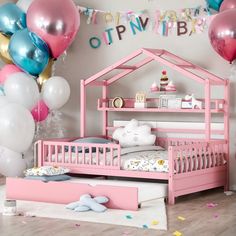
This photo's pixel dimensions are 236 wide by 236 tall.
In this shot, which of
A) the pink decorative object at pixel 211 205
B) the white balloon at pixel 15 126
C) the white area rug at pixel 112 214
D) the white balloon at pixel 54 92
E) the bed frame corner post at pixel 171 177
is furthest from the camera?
the white balloon at pixel 54 92

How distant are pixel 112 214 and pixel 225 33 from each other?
172 centimetres

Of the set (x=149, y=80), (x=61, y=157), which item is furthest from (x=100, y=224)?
(x=149, y=80)

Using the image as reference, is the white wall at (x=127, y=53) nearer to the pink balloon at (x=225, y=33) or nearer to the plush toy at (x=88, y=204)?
the pink balloon at (x=225, y=33)

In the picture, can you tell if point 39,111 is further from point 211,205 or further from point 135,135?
point 211,205

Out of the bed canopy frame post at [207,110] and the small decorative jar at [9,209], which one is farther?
the bed canopy frame post at [207,110]

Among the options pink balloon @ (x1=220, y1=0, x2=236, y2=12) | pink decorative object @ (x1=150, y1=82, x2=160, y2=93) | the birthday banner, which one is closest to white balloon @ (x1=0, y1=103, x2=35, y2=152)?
pink decorative object @ (x1=150, y1=82, x2=160, y2=93)

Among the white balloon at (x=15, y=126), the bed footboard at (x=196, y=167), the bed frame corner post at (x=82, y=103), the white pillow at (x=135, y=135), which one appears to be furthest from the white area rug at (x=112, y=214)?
the bed frame corner post at (x=82, y=103)

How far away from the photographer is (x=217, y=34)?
15.4 feet

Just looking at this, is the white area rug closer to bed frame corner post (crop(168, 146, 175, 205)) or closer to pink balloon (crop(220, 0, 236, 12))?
bed frame corner post (crop(168, 146, 175, 205))

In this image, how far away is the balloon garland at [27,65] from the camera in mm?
4914

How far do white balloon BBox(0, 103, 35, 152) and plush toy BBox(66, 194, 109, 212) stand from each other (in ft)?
3.31

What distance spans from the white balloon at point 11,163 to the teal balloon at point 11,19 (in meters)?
1.08

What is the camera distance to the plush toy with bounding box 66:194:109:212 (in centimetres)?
412

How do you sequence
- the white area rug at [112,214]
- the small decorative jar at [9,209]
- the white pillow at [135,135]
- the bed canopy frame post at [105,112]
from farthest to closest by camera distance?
the bed canopy frame post at [105,112], the white pillow at [135,135], the small decorative jar at [9,209], the white area rug at [112,214]
